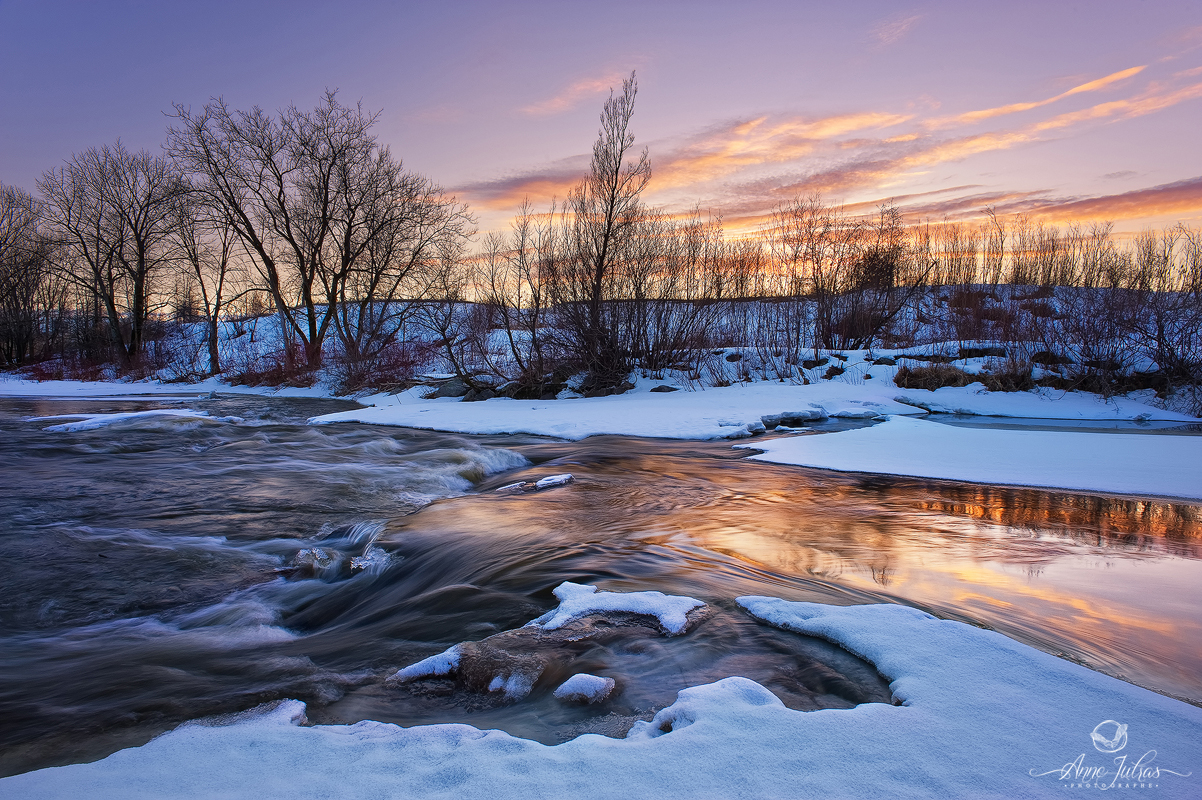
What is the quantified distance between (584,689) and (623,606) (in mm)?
838

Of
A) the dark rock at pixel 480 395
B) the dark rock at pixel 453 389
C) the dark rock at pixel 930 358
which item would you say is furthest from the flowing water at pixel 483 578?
the dark rock at pixel 930 358

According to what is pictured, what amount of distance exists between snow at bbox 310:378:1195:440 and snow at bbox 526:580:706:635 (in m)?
6.62

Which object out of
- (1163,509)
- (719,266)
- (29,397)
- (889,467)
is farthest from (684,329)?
(29,397)

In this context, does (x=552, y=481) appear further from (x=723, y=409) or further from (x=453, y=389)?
(x=453, y=389)

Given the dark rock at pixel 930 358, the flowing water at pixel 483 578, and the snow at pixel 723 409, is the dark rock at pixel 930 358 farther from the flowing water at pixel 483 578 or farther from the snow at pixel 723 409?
the flowing water at pixel 483 578

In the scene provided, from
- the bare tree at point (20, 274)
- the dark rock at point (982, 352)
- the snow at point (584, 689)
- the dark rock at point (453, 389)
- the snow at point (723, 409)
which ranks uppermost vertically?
the bare tree at point (20, 274)

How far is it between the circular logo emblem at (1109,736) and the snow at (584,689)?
1449 millimetres

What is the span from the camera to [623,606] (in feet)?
9.46

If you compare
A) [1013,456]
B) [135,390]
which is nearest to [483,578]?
[1013,456]

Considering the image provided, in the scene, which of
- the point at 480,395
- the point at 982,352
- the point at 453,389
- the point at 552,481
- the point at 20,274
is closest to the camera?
the point at 552,481

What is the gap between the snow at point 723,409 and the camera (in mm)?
10344

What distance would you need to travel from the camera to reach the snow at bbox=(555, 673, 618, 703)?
205cm

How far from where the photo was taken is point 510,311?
14898 mm

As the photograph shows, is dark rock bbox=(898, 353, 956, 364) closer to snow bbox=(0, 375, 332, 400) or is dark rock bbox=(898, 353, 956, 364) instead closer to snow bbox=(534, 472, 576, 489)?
snow bbox=(534, 472, 576, 489)
